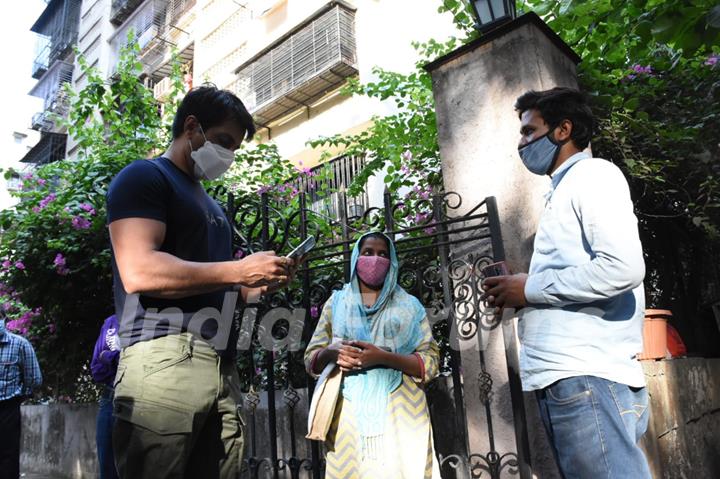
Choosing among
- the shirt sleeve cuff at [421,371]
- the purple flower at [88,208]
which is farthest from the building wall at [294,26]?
the shirt sleeve cuff at [421,371]

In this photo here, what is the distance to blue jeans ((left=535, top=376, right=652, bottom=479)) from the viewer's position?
145cm

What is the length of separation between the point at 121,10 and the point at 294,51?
11.2 metres

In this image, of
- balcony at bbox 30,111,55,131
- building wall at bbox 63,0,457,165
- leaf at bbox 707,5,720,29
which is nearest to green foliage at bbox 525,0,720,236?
leaf at bbox 707,5,720,29

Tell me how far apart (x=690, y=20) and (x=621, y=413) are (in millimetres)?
1994

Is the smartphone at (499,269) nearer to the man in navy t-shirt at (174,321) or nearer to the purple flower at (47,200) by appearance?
the man in navy t-shirt at (174,321)

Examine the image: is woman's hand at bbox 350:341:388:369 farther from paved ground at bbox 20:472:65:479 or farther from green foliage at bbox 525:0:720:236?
paved ground at bbox 20:472:65:479

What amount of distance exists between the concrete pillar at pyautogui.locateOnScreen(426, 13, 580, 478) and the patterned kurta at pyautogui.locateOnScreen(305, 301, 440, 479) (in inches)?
15.4

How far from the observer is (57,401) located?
24.4 ft

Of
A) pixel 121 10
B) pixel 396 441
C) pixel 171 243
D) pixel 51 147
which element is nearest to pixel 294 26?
pixel 121 10

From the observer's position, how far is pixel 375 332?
287cm

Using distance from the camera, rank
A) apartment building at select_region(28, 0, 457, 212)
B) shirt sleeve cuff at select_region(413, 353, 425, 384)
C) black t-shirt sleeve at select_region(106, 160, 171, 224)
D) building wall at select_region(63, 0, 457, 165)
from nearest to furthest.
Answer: black t-shirt sleeve at select_region(106, 160, 171, 224) < shirt sleeve cuff at select_region(413, 353, 425, 384) < building wall at select_region(63, 0, 457, 165) < apartment building at select_region(28, 0, 457, 212)

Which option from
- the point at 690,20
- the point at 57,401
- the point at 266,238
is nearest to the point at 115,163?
the point at 266,238

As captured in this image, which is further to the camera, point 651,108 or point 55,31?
point 55,31

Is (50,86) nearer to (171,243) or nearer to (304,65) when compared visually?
(304,65)
